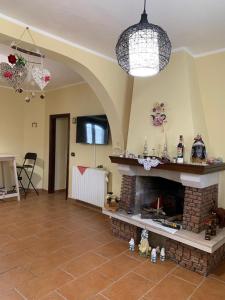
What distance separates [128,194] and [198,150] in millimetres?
1179

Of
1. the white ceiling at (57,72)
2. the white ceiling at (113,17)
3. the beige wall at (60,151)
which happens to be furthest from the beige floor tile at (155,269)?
the beige wall at (60,151)

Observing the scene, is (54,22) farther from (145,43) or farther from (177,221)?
(177,221)

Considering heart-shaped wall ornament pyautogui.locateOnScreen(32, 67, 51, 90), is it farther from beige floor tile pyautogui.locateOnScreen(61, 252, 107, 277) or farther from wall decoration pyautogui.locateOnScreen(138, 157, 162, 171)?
beige floor tile pyautogui.locateOnScreen(61, 252, 107, 277)

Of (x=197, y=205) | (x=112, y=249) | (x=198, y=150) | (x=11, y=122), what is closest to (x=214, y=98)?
(x=198, y=150)

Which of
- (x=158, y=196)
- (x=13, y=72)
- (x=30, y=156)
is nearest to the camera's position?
(x=13, y=72)

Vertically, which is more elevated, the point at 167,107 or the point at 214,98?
the point at 214,98

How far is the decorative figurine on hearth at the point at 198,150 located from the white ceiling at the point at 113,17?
1.13 meters

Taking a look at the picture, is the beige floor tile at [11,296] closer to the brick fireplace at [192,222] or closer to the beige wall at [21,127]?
the brick fireplace at [192,222]

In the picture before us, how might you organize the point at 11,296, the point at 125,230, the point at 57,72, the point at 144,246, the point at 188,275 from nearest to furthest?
the point at 11,296
the point at 188,275
the point at 144,246
the point at 125,230
the point at 57,72

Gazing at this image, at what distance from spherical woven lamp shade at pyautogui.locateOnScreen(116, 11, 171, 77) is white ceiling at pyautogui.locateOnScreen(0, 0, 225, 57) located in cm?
68

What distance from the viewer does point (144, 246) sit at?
280 centimetres

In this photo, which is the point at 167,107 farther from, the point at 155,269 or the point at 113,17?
the point at 155,269

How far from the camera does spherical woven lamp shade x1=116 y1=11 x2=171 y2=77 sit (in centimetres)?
137

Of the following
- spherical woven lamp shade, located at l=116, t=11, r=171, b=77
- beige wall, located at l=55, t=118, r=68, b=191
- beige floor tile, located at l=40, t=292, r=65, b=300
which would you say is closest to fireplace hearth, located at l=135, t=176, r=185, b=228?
beige floor tile, located at l=40, t=292, r=65, b=300
